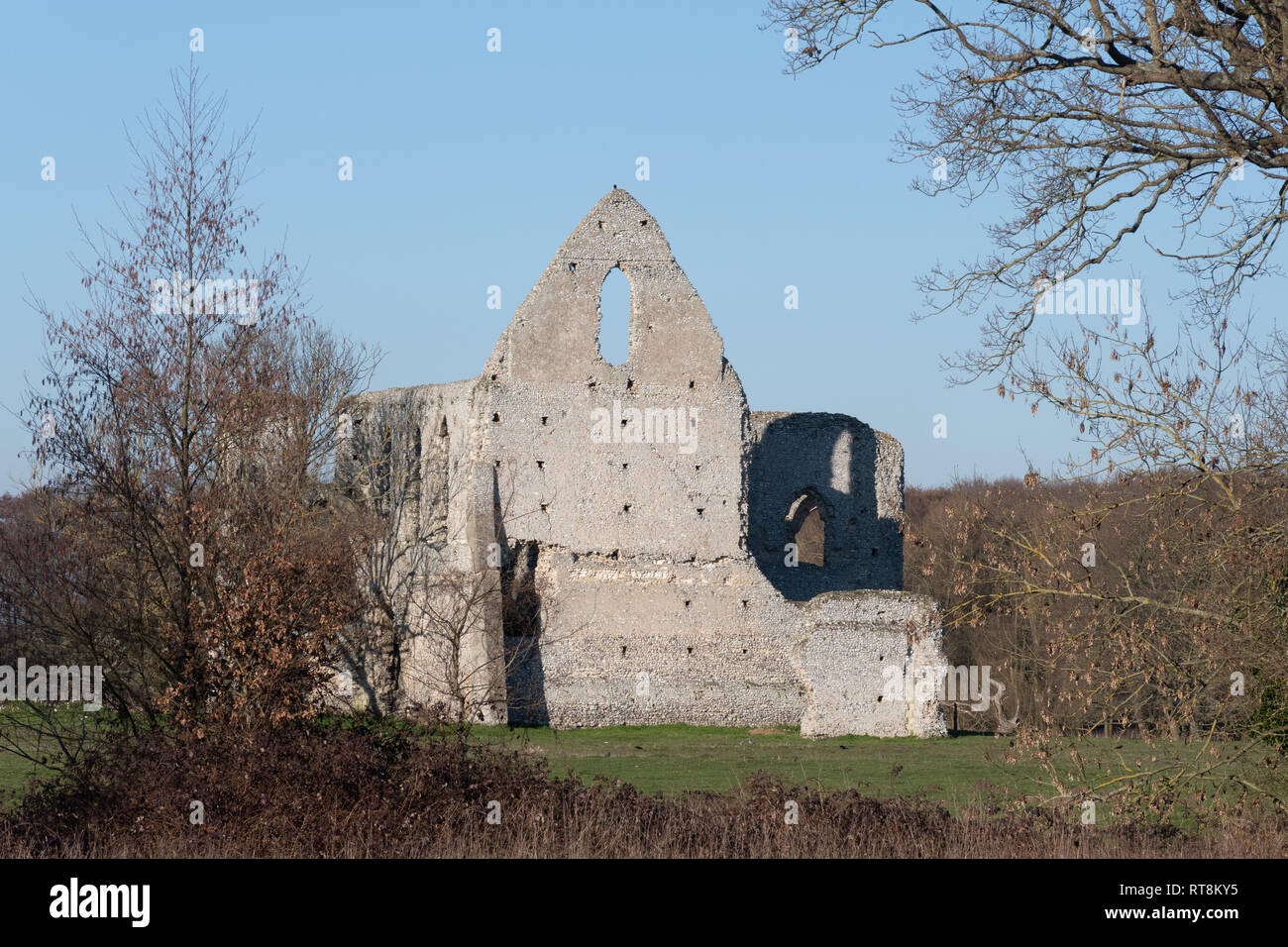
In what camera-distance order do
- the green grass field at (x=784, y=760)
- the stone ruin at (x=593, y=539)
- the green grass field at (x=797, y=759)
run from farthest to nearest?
the stone ruin at (x=593, y=539) < the green grass field at (x=797, y=759) < the green grass field at (x=784, y=760)

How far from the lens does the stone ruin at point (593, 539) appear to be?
2411cm

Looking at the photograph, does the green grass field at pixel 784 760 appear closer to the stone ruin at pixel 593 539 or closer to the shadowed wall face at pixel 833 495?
the stone ruin at pixel 593 539

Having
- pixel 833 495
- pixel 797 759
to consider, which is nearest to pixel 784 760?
pixel 797 759

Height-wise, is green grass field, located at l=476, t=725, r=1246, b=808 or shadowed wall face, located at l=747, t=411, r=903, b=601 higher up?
shadowed wall face, located at l=747, t=411, r=903, b=601

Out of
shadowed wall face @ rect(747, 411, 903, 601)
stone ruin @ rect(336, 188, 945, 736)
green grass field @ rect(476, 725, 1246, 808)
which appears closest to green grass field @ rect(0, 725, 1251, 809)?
green grass field @ rect(476, 725, 1246, 808)

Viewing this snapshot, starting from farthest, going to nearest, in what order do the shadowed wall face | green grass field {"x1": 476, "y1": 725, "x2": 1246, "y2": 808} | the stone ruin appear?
1. the shadowed wall face
2. the stone ruin
3. green grass field {"x1": 476, "y1": 725, "x2": 1246, "y2": 808}

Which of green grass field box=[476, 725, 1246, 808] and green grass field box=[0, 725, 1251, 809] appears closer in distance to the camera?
green grass field box=[0, 725, 1251, 809]

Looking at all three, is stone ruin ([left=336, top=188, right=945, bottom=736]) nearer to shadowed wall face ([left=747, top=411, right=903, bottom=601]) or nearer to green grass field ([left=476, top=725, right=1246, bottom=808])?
green grass field ([left=476, top=725, right=1246, bottom=808])

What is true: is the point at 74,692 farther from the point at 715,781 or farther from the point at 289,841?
the point at 715,781

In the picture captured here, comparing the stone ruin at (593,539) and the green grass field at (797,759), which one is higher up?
the stone ruin at (593,539)

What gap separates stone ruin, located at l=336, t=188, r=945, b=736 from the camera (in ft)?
79.1

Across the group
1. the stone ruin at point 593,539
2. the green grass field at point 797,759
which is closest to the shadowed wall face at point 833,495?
the stone ruin at point 593,539

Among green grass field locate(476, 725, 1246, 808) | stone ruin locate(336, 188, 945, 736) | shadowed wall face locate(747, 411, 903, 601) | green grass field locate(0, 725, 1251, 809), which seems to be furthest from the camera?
shadowed wall face locate(747, 411, 903, 601)

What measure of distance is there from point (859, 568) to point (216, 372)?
1859 cm
